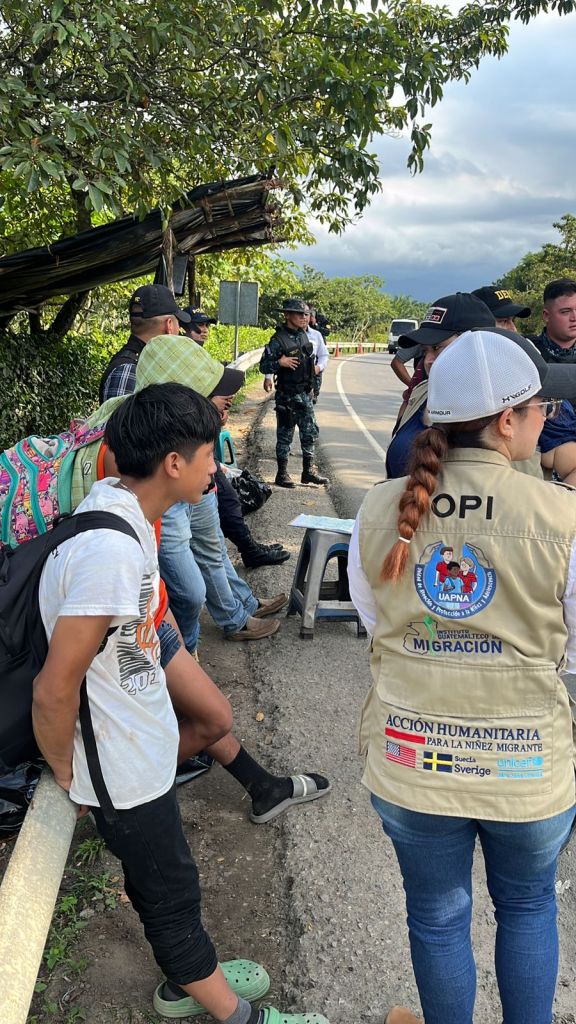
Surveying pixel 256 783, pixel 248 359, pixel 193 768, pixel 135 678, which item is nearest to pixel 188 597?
pixel 193 768

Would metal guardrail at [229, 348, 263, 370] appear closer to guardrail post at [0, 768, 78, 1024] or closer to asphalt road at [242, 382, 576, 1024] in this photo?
asphalt road at [242, 382, 576, 1024]

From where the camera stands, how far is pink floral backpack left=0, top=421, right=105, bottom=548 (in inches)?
86.4

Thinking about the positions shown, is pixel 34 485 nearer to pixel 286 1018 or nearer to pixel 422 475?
pixel 422 475

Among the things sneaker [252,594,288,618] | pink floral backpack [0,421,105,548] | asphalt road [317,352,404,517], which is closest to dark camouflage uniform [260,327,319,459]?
asphalt road [317,352,404,517]

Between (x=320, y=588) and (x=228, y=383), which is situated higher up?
(x=228, y=383)

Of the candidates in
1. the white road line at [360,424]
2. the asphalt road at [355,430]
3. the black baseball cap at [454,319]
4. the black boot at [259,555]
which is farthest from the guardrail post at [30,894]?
the white road line at [360,424]

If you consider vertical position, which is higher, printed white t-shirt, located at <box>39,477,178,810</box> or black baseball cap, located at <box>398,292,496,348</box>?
black baseball cap, located at <box>398,292,496,348</box>

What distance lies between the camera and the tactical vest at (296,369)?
27.7ft

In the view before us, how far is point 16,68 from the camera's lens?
17.9ft

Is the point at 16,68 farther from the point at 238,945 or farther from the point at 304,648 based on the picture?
the point at 238,945

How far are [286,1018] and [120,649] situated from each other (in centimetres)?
118

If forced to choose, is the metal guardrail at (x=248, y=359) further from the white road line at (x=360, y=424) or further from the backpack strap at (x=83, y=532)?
the backpack strap at (x=83, y=532)

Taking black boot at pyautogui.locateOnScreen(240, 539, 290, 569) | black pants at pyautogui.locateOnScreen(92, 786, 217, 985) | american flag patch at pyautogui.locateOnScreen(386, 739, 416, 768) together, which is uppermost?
american flag patch at pyautogui.locateOnScreen(386, 739, 416, 768)

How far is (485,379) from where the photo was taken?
4.97ft
